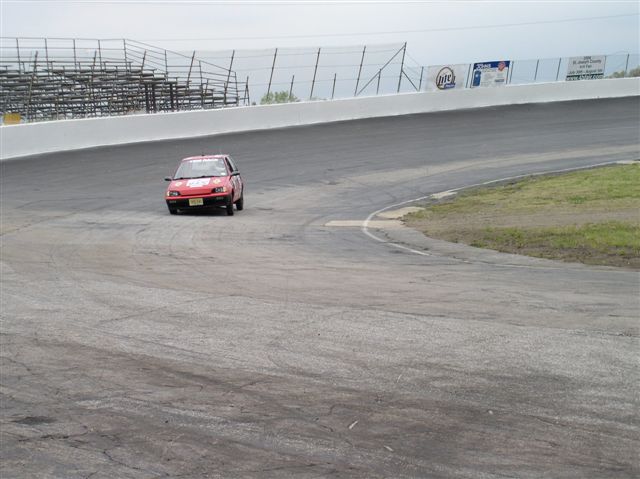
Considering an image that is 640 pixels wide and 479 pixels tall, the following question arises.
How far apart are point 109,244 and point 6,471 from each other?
11.9 meters

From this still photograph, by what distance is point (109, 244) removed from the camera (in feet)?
58.4

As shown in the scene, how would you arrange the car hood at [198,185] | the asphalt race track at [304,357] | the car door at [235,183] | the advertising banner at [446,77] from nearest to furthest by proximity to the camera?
the asphalt race track at [304,357], the car hood at [198,185], the car door at [235,183], the advertising banner at [446,77]

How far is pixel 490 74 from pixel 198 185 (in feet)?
101

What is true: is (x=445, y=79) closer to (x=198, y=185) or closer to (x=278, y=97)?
(x=278, y=97)

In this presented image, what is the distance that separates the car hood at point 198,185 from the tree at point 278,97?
90.6 feet

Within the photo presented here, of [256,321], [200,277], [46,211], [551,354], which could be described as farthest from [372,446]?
[46,211]

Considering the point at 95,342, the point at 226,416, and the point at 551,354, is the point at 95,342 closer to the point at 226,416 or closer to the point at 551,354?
the point at 226,416

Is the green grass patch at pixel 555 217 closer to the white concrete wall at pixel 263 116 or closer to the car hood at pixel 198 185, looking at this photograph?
the car hood at pixel 198 185

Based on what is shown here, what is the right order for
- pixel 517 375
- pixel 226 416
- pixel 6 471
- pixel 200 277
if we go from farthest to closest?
1. pixel 200 277
2. pixel 517 375
3. pixel 226 416
4. pixel 6 471

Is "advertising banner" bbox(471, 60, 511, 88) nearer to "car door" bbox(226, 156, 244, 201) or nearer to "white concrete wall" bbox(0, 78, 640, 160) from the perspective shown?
"white concrete wall" bbox(0, 78, 640, 160)

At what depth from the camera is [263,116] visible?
4281 centimetres

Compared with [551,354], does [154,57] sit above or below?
above

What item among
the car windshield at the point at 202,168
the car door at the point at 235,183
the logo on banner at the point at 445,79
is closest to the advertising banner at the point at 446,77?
the logo on banner at the point at 445,79

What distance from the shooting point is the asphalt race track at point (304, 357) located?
20.3 feet
